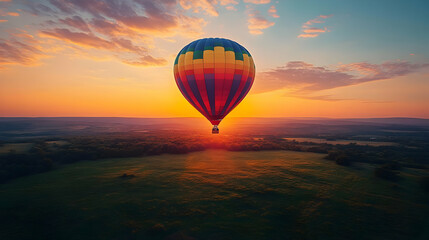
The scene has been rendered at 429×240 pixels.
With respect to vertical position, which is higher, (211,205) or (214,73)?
(214,73)

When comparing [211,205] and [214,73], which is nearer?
[211,205]

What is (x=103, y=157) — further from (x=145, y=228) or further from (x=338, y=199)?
(x=338, y=199)

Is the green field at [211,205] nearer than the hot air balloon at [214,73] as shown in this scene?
Yes

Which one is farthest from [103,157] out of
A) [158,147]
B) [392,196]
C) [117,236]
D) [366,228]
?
[392,196]

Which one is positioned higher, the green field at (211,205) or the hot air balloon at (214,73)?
the hot air balloon at (214,73)
